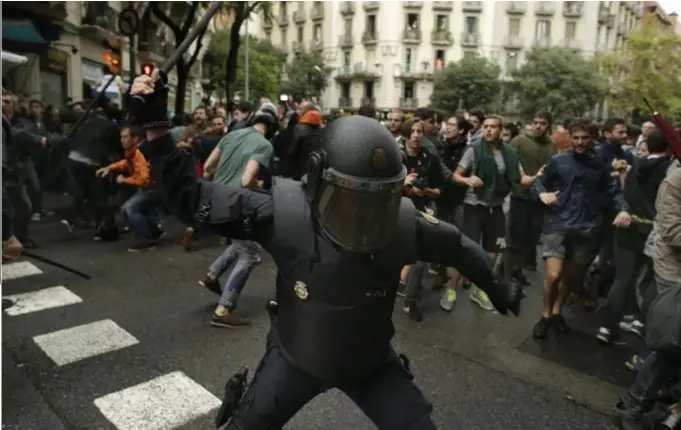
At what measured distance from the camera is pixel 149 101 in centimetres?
210

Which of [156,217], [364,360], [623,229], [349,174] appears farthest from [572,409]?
[156,217]

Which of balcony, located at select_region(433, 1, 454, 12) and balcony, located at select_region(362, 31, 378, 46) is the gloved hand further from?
balcony, located at select_region(433, 1, 454, 12)

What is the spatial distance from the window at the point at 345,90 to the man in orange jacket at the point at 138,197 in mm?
52135

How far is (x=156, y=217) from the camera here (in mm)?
7750

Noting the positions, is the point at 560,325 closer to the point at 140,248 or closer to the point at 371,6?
the point at 140,248

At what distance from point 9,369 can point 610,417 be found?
3884 millimetres

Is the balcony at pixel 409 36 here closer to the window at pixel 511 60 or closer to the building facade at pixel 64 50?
the window at pixel 511 60

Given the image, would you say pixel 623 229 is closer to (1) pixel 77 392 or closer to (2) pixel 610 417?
(2) pixel 610 417

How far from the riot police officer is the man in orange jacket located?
17.6 feet

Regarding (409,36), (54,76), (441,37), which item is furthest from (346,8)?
(54,76)

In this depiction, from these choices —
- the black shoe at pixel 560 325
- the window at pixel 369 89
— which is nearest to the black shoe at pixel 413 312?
the black shoe at pixel 560 325

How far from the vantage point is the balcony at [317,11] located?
2311 inches


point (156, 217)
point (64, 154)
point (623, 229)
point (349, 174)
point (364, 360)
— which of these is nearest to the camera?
point (349, 174)

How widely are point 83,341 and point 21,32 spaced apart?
1362 cm
